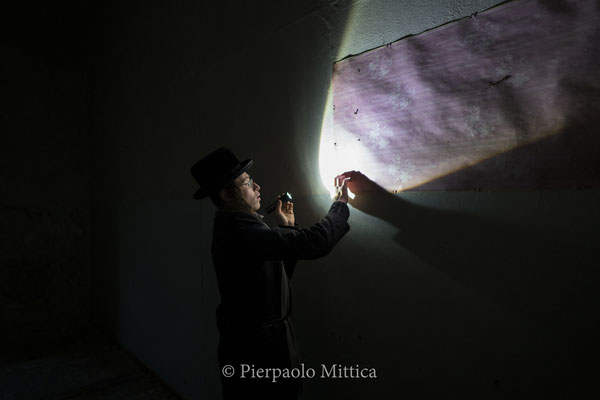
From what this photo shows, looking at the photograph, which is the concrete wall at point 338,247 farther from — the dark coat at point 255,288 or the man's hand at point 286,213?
the dark coat at point 255,288

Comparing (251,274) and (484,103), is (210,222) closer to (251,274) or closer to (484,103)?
(251,274)

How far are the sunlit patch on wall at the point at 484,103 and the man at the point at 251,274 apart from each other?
0.30 meters

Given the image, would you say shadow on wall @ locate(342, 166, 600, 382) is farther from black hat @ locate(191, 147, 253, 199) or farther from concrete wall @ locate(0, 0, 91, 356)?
concrete wall @ locate(0, 0, 91, 356)

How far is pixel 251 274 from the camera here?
4.90 feet

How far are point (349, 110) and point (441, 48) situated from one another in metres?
0.42

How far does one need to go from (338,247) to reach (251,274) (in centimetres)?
39

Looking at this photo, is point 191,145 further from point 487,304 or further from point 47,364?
point 47,364

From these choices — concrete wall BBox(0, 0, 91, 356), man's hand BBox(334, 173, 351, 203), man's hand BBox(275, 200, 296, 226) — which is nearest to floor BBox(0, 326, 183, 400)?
concrete wall BBox(0, 0, 91, 356)

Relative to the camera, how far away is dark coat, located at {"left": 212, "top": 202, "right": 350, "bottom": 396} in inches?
54.3

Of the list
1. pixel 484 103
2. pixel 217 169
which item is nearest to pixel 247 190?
pixel 217 169

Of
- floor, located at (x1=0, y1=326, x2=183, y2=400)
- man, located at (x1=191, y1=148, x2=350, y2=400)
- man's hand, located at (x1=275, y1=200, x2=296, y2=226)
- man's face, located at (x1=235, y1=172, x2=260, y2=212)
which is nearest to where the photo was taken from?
man, located at (x1=191, y1=148, x2=350, y2=400)

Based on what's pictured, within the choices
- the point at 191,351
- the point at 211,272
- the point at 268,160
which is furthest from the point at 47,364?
the point at 268,160

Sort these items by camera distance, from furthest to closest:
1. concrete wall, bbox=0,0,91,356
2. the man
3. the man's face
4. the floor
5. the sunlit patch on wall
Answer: concrete wall, bbox=0,0,91,356
the floor
the man's face
the man
the sunlit patch on wall

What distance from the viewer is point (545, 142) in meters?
1.03
